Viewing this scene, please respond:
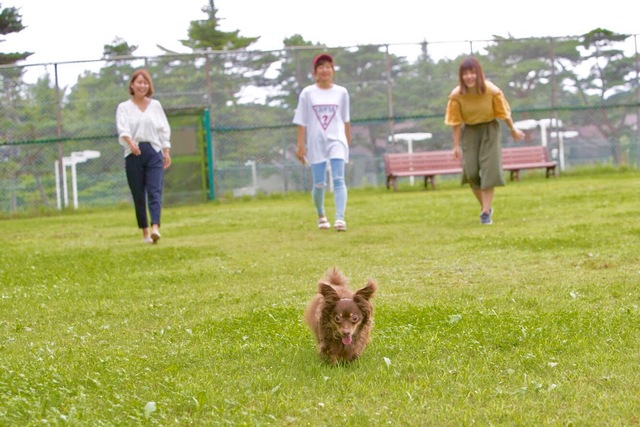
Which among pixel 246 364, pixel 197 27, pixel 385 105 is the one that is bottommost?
pixel 246 364

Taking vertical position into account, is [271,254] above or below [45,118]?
below

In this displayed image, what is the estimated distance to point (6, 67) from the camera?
20.3 meters

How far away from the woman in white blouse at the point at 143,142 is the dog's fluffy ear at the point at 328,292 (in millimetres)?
6832

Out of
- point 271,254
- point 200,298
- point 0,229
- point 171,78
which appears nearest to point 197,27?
point 171,78

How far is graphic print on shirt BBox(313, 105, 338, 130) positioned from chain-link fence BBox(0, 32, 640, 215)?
931cm

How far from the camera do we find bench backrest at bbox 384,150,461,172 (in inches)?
845

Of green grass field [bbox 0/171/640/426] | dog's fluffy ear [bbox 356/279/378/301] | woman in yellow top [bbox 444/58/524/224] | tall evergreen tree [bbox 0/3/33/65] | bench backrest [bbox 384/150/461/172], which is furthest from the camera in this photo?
bench backrest [bbox 384/150/461/172]

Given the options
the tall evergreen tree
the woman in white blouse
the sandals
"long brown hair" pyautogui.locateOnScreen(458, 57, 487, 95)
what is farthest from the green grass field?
the tall evergreen tree

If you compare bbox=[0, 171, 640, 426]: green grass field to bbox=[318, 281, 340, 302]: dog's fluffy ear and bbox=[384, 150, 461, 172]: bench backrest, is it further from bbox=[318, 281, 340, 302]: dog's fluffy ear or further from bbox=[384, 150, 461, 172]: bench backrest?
bbox=[384, 150, 461, 172]: bench backrest

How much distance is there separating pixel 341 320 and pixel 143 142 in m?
7.22

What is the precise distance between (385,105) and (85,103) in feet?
21.9

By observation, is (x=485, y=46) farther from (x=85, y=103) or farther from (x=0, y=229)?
(x=0, y=229)

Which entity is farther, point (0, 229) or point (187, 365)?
point (0, 229)

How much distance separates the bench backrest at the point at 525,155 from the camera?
2203 centimetres
